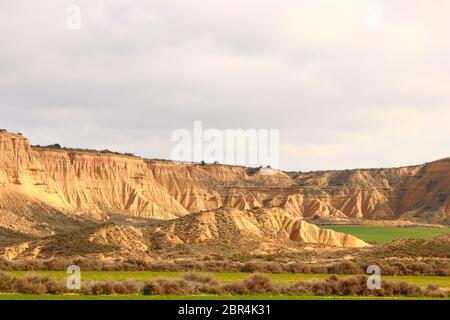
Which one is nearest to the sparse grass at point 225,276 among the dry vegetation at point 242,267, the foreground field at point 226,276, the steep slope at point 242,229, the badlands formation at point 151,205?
the foreground field at point 226,276

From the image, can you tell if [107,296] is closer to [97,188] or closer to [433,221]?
[97,188]

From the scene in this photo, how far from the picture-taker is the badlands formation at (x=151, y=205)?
72.7 meters

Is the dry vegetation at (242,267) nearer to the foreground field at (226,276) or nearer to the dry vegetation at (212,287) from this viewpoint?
the foreground field at (226,276)

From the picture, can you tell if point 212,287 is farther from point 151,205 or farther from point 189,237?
point 151,205

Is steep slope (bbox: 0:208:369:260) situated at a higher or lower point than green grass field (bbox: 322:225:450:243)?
higher

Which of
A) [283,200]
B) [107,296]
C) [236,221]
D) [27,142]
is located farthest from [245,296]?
[283,200]

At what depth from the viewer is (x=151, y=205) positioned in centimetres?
15325

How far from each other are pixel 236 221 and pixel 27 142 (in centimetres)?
6080

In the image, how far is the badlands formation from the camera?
238 feet

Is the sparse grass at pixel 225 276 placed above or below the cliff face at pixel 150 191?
below

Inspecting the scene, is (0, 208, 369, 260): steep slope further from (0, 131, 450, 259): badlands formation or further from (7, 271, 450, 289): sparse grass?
(7, 271, 450, 289): sparse grass

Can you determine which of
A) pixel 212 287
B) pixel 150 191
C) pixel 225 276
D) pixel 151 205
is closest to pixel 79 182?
pixel 151 205

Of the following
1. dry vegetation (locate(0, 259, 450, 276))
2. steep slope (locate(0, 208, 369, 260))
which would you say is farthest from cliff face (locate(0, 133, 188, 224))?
dry vegetation (locate(0, 259, 450, 276))

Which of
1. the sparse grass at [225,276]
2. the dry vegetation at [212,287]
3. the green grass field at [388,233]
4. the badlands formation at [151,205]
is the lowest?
the green grass field at [388,233]
